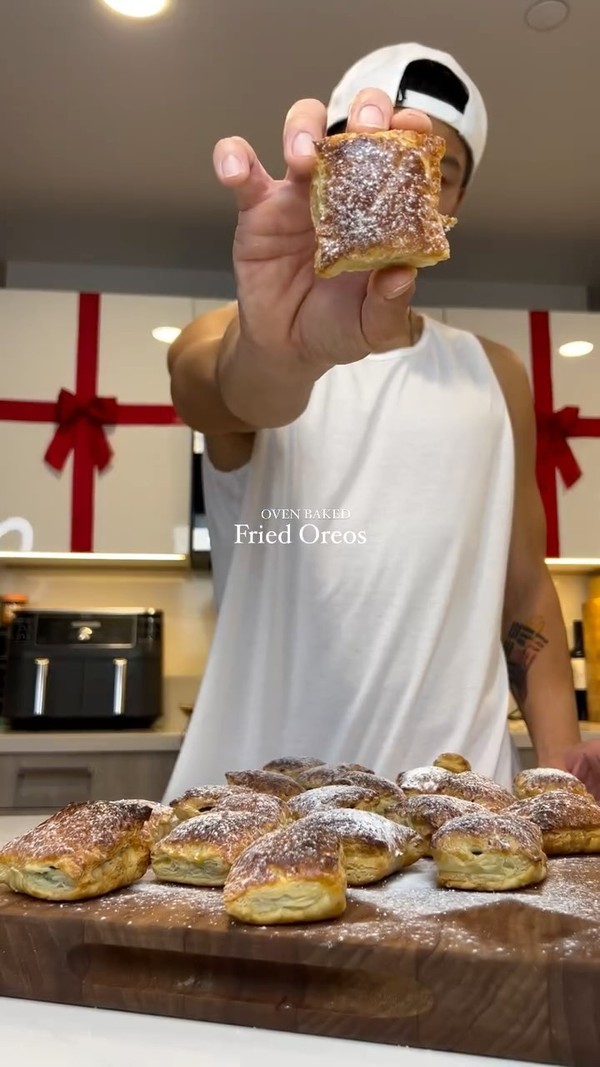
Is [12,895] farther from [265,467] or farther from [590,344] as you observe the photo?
→ [590,344]

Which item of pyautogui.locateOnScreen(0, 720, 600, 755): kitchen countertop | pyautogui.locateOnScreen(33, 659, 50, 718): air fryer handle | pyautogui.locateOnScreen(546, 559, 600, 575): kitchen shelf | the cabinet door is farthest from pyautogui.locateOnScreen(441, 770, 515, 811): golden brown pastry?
pyautogui.locateOnScreen(546, 559, 600, 575): kitchen shelf

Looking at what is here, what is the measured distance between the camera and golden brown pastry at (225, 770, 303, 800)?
812 millimetres

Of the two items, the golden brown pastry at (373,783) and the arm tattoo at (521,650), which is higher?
the arm tattoo at (521,650)

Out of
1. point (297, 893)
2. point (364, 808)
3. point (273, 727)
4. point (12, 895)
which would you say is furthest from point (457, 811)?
point (273, 727)

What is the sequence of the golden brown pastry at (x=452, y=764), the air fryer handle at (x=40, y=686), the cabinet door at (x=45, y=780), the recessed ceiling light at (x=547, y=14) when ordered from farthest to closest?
1. the air fryer handle at (x=40, y=686)
2. the cabinet door at (x=45, y=780)
3. the recessed ceiling light at (x=547, y=14)
4. the golden brown pastry at (x=452, y=764)

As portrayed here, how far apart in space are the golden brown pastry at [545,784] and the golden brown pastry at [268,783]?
0.21 meters

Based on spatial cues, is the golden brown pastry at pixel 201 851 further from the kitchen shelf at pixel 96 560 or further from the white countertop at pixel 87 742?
the kitchen shelf at pixel 96 560

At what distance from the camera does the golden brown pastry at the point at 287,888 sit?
0.51 metres

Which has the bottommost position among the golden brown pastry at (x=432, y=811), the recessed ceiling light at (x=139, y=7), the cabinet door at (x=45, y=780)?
the cabinet door at (x=45, y=780)

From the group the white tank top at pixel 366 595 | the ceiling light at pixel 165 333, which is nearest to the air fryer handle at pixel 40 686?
the ceiling light at pixel 165 333

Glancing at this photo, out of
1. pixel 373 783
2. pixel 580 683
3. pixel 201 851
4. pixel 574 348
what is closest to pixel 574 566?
pixel 580 683

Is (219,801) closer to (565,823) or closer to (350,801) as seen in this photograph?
(350,801)

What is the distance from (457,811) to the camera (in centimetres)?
68

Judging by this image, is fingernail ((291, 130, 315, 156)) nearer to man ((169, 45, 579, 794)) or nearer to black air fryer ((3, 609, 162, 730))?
man ((169, 45, 579, 794))
